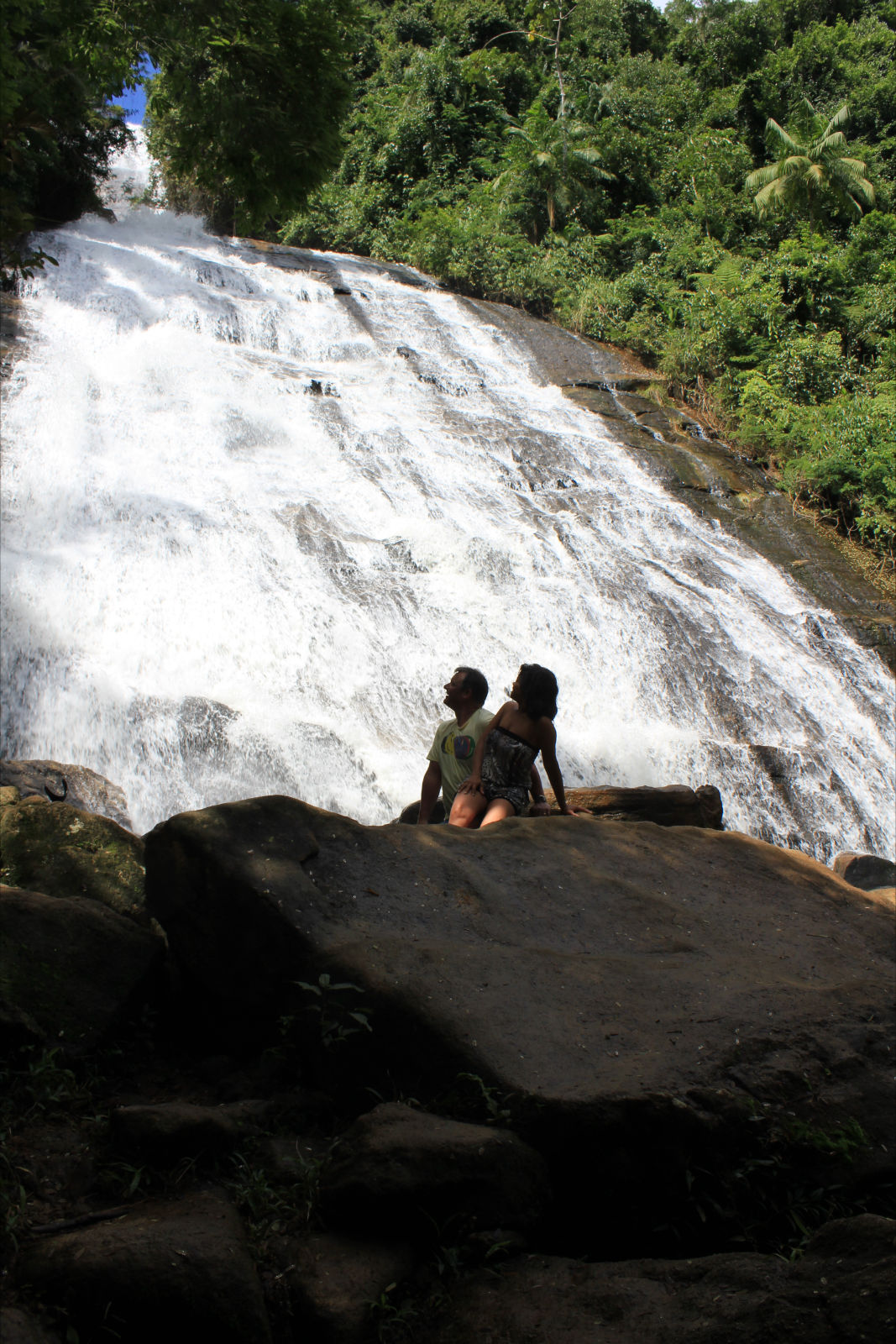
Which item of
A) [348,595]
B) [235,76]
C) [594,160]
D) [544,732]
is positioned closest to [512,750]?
[544,732]

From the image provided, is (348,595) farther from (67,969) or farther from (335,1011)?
(335,1011)

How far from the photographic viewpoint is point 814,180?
981 inches

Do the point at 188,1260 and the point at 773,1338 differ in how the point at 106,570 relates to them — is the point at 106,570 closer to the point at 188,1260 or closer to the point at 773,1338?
the point at 188,1260

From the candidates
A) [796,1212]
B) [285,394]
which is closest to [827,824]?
[796,1212]

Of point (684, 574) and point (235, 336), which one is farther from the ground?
point (235, 336)

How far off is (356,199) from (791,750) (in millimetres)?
23005

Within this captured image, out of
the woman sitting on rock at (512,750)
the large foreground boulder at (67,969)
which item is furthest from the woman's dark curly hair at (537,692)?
the large foreground boulder at (67,969)

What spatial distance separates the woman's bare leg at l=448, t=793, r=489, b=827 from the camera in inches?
209

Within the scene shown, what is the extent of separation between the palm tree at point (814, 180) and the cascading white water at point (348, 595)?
45.1 feet

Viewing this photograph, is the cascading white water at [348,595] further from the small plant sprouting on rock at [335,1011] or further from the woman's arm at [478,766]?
the small plant sprouting on rock at [335,1011]

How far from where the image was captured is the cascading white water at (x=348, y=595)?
8242 mm

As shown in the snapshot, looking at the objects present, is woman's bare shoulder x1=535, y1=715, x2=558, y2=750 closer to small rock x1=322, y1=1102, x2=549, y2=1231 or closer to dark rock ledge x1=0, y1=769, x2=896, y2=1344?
dark rock ledge x1=0, y1=769, x2=896, y2=1344

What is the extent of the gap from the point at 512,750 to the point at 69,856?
7.48 ft

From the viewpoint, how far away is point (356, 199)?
89.1 ft
